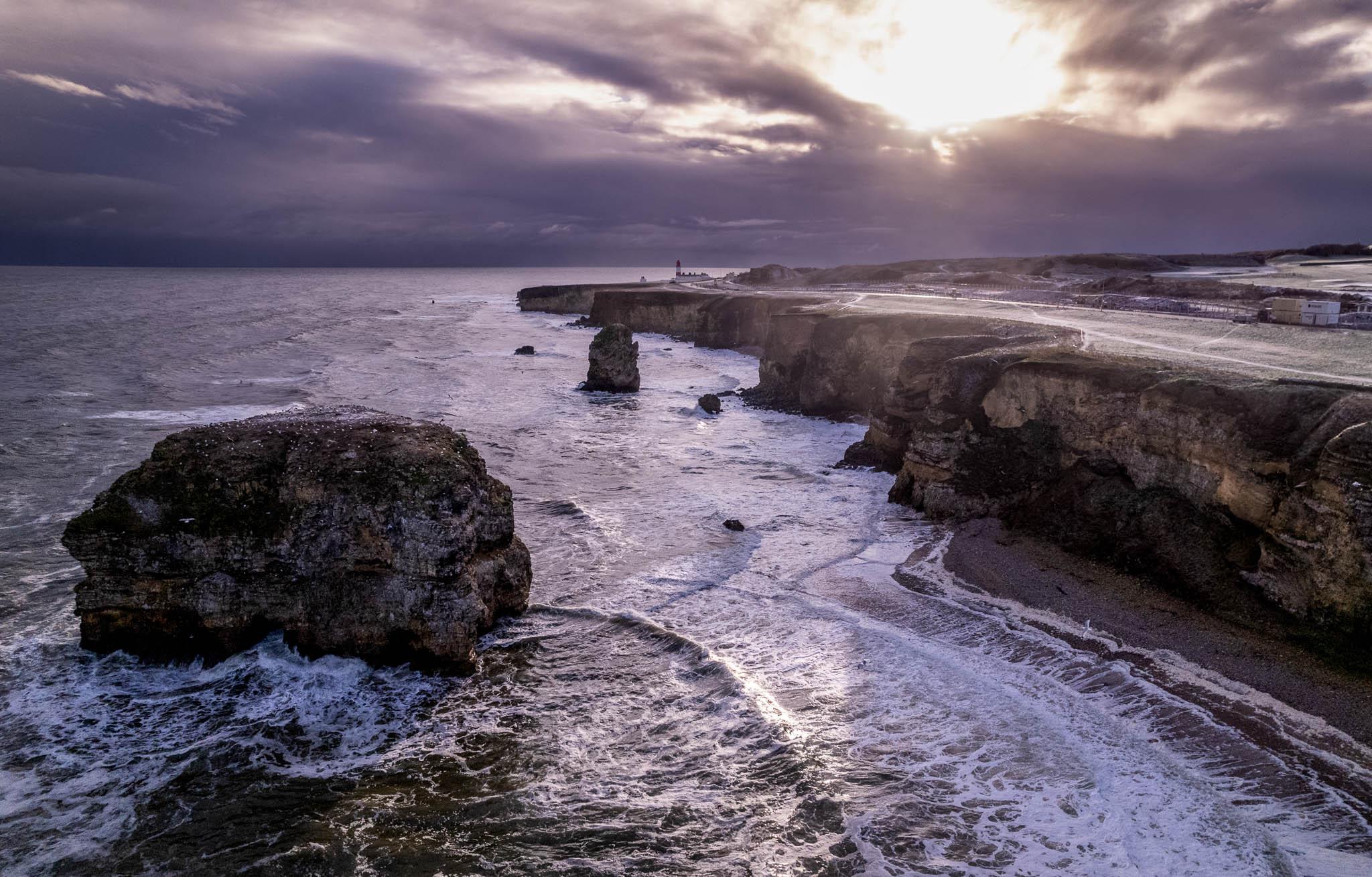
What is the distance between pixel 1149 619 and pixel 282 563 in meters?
16.5

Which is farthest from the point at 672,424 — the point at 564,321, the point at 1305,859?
the point at 564,321

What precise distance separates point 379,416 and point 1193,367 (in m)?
20.4

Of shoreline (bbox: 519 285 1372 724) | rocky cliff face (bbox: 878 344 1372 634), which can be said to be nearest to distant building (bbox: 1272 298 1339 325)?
shoreline (bbox: 519 285 1372 724)

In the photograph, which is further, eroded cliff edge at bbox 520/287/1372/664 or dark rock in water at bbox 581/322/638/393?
dark rock in water at bbox 581/322/638/393

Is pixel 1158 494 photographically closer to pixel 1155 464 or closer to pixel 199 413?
pixel 1155 464

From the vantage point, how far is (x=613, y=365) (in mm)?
44406

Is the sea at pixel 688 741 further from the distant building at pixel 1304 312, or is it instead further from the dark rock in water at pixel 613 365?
the dark rock in water at pixel 613 365

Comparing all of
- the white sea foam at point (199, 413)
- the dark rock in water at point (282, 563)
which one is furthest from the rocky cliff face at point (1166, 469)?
the white sea foam at point (199, 413)

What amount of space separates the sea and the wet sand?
49 cm

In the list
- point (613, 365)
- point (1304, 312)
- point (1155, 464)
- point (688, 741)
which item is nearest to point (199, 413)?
point (613, 365)

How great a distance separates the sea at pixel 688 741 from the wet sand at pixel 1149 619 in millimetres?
490

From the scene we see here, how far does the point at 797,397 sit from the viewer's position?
4103 cm

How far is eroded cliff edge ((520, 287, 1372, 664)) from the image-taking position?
40.8 feet

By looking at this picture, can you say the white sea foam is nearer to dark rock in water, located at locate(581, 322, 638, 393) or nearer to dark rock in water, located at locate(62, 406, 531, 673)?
dark rock in water, located at locate(581, 322, 638, 393)
